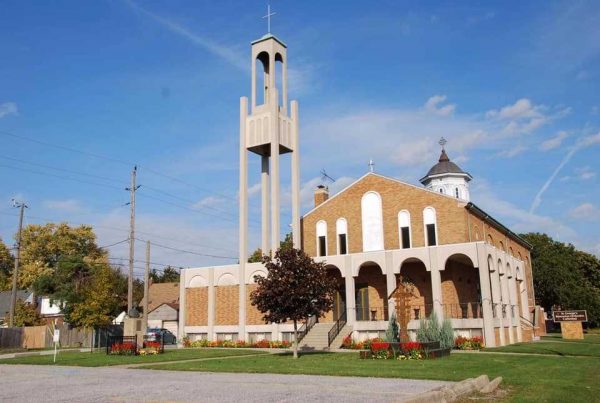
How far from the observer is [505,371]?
673 inches

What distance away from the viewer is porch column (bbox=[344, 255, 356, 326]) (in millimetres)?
34244

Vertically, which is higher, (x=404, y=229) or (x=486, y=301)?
(x=404, y=229)

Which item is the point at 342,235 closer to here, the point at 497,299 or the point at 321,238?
the point at 321,238

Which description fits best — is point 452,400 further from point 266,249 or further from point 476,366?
point 266,249

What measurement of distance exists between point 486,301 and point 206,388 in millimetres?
21069

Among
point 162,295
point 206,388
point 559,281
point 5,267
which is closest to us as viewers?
point 206,388

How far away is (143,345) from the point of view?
30.0m

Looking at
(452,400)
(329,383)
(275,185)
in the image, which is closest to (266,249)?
(275,185)

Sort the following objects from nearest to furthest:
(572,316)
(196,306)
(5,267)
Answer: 1. (196,306)
2. (572,316)
3. (5,267)

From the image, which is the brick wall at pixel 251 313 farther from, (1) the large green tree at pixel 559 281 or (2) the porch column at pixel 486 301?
(1) the large green tree at pixel 559 281

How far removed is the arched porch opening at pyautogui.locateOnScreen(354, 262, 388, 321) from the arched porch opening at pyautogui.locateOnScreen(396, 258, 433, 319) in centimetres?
178

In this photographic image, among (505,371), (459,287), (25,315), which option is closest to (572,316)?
(459,287)

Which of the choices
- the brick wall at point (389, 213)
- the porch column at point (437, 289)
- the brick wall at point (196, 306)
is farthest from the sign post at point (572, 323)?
the brick wall at point (196, 306)

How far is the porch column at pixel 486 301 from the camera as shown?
29.9m
